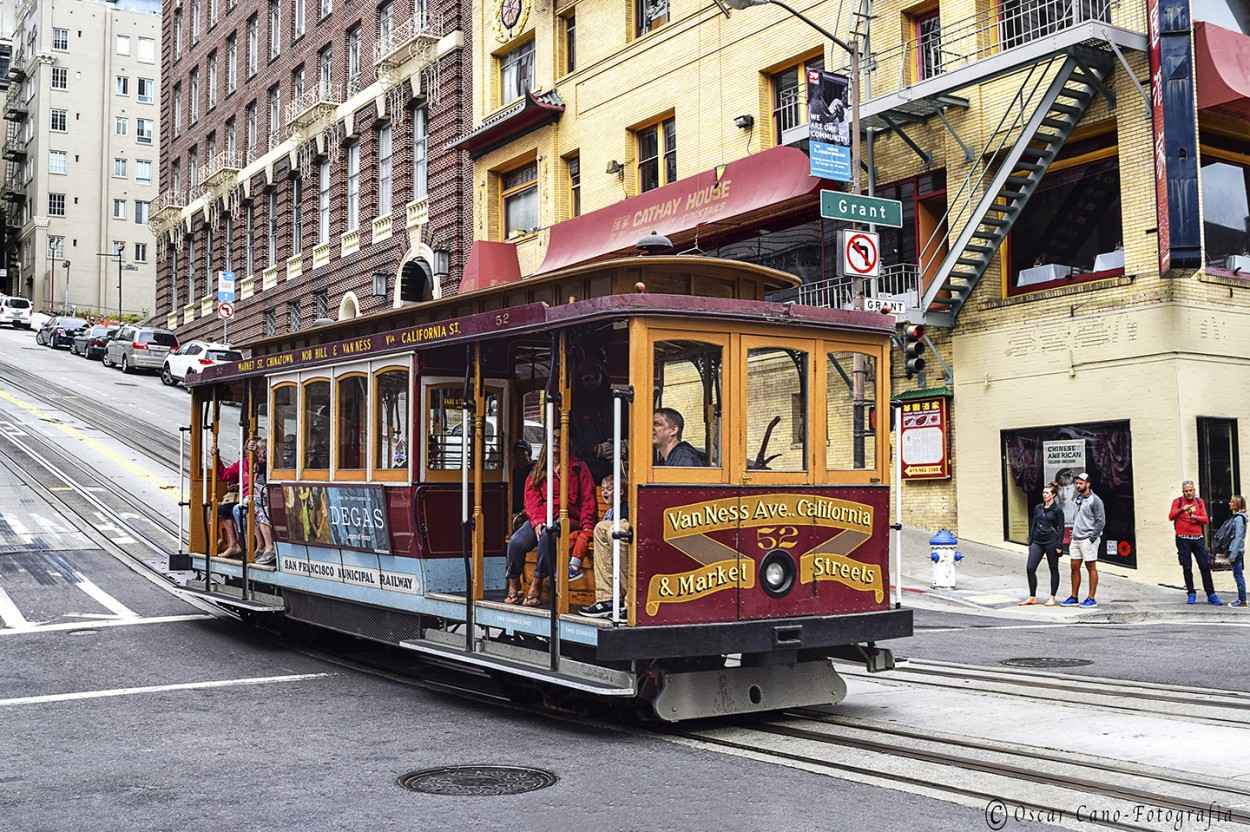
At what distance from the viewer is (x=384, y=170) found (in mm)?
39906

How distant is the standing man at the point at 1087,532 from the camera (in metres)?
16.7

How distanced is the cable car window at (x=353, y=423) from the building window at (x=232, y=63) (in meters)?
44.7

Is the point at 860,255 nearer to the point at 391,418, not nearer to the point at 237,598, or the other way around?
the point at 391,418

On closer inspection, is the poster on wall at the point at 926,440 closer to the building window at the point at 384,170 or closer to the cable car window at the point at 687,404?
the cable car window at the point at 687,404

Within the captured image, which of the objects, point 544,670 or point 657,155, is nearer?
point 544,670

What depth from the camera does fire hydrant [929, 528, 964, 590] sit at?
1831 centimetres

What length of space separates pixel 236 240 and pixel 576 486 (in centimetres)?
4637

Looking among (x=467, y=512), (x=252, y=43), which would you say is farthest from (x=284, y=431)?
(x=252, y=43)

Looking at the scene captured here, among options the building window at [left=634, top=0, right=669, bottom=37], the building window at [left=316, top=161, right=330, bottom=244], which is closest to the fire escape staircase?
the building window at [left=634, top=0, right=669, bottom=37]

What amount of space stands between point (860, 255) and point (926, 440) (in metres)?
6.28

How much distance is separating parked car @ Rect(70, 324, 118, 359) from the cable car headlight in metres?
49.4

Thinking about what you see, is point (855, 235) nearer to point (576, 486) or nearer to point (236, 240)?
point (576, 486)

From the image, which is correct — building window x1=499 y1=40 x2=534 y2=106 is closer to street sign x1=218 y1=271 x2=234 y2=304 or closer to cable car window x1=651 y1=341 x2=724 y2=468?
street sign x1=218 y1=271 x2=234 y2=304

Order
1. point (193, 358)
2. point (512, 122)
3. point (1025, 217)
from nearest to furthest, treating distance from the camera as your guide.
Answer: point (1025, 217)
point (512, 122)
point (193, 358)
